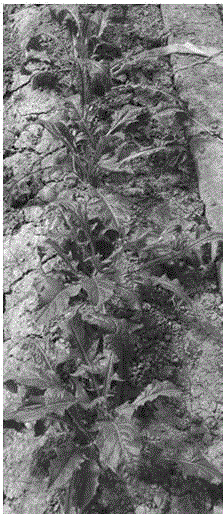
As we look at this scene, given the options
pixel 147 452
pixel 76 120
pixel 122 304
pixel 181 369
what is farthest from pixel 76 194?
pixel 147 452

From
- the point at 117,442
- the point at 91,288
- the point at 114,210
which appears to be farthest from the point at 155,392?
the point at 114,210

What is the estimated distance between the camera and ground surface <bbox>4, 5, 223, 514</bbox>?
2.13 meters

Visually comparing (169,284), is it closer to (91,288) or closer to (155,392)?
(91,288)

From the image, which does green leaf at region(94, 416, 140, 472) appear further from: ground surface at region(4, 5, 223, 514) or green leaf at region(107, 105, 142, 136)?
green leaf at region(107, 105, 142, 136)

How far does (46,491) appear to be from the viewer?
204 cm

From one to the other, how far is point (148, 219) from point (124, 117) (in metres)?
0.42

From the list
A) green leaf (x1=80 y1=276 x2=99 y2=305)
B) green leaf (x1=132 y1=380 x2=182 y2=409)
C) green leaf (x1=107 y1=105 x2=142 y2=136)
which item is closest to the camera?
green leaf (x1=132 y1=380 x2=182 y2=409)

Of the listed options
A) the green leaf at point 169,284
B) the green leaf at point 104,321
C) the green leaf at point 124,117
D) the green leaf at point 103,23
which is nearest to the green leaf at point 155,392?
the green leaf at point 104,321

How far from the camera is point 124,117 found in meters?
2.84

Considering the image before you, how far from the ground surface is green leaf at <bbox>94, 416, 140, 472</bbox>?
107 millimetres

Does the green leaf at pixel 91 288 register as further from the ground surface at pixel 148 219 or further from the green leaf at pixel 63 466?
the green leaf at pixel 63 466

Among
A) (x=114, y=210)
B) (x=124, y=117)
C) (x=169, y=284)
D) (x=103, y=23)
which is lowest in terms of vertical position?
(x=169, y=284)

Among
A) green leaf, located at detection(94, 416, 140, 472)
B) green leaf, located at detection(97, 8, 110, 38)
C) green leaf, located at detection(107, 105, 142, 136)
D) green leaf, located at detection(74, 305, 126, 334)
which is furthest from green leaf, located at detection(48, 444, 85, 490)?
green leaf, located at detection(97, 8, 110, 38)

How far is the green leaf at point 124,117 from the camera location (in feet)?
9.28
